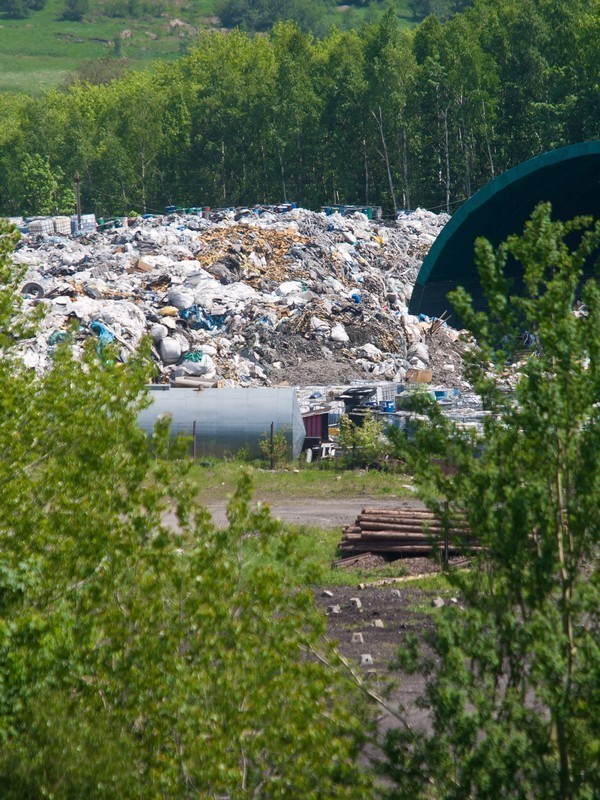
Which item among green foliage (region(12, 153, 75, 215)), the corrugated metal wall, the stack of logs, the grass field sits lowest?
the stack of logs

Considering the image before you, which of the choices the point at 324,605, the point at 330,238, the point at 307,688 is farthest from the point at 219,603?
the point at 330,238

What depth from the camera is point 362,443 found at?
27.0 m

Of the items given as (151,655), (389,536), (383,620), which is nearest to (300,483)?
(389,536)

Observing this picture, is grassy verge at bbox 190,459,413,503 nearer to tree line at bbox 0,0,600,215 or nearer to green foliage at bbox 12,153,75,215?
tree line at bbox 0,0,600,215

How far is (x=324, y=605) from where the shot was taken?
1645 centimetres

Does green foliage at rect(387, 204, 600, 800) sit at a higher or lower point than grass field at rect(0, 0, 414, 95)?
lower

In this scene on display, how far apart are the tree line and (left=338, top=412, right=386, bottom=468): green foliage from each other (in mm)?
38787

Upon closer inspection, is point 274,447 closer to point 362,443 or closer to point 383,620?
point 362,443

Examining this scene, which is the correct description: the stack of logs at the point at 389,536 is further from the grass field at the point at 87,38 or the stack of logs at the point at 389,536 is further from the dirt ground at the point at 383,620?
the grass field at the point at 87,38

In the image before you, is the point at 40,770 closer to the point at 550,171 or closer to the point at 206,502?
the point at 206,502

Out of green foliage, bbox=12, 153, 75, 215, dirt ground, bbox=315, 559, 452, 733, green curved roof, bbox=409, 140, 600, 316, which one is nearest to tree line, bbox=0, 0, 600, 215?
green foliage, bbox=12, 153, 75, 215

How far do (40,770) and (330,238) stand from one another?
38714 millimetres

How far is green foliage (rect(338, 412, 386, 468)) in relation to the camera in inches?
1057

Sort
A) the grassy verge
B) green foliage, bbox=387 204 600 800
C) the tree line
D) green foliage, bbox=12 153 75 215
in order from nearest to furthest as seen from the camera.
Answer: green foliage, bbox=387 204 600 800
the grassy verge
the tree line
green foliage, bbox=12 153 75 215
